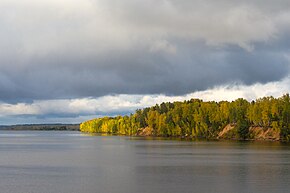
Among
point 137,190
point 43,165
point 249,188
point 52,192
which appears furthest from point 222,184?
point 43,165

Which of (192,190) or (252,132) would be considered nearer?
(192,190)

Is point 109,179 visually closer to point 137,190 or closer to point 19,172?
point 137,190

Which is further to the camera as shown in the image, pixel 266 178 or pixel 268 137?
pixel 268 137

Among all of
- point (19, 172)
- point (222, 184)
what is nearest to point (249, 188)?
point (222, 184)

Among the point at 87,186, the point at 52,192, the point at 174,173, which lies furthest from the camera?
the point at 174,173

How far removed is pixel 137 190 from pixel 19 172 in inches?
988

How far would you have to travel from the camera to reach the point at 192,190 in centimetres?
4922

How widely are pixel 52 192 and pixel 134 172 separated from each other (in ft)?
63.6

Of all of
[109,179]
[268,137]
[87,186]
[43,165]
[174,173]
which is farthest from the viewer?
[268,137]

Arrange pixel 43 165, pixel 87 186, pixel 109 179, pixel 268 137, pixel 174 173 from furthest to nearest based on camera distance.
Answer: pixel 268 137 → pixel 43 165 → pixel 174 173 → pixel 109 179 → pixel 87 186

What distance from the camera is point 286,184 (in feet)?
175

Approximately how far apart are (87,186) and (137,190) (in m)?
6.77

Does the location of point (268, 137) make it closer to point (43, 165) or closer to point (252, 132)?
point (252, 132)

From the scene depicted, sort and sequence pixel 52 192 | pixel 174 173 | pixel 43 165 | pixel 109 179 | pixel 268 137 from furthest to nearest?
pixel 268 137 → pixel 43 165 → pixel 174 173 → pixel 109 179 → pixel 52 192
